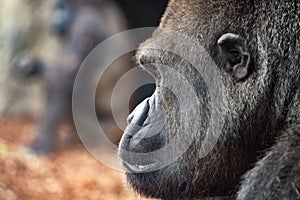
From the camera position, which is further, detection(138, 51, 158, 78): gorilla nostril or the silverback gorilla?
detection(138, 51, 158, 78): gorilla nostril

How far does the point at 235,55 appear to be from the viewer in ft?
8.70

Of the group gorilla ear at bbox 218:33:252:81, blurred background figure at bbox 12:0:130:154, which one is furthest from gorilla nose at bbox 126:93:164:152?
blurred background figure at bbox 12:0:130:154

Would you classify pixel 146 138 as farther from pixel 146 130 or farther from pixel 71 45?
pixel 71 45

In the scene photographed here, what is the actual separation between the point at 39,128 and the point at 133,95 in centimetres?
77

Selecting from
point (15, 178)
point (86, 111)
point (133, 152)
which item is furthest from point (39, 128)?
point (133, 152)

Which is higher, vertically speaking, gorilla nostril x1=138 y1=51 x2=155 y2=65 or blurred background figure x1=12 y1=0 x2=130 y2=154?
gorilla nostril x1=138 y1=51 x2=155 y2=65

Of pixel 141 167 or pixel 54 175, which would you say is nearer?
pixel 141 167

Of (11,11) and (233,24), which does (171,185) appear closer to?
(233,24)

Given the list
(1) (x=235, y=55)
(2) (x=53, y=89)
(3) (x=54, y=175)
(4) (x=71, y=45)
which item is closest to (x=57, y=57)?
(4) (x=71, y=45)

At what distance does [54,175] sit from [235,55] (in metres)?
2.77

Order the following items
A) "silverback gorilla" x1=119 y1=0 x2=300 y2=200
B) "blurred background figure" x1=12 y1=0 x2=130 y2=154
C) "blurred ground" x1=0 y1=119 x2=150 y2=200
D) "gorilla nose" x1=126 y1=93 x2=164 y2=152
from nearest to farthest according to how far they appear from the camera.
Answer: "silverback gorilla" x1=119 y1=0 x2=300 y2=200 → "gorilla nose" x1=126 y1=93 x2=164 y2=152 → "blurred ground" x1=0 y1=119 x2=150 y2=200 → "blurred background figure" x1=12 y1=0 x2=130 y2=154

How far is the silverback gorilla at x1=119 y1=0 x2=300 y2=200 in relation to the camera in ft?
8.32

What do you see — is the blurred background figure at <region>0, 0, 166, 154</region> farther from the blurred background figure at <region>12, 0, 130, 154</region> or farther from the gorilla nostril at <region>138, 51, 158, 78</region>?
the gorilla nostril at <region>138, 51, 158, 78</region>

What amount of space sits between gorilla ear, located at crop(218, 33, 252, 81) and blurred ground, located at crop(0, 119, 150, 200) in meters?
1.86
